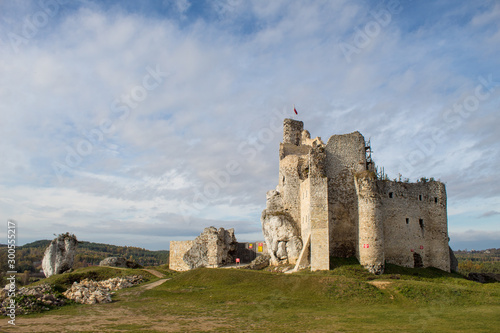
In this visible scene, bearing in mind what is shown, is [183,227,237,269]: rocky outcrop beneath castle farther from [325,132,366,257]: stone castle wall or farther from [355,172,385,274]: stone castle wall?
[355,172,385,274]: stone castle wall

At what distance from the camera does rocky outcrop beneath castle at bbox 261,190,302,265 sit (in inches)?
1437

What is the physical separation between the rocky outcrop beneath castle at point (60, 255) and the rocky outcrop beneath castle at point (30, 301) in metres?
15.4

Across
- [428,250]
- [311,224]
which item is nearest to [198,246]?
[311,224]

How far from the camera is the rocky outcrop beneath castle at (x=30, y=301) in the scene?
2067 centimetres

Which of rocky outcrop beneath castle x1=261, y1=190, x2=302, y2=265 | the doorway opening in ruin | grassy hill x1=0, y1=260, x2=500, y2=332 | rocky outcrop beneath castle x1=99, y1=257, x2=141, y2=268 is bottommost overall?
grassy hill x1=0, y1=260, x2=500, y2=332

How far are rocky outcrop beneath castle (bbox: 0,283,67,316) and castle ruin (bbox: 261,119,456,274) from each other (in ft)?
58.4

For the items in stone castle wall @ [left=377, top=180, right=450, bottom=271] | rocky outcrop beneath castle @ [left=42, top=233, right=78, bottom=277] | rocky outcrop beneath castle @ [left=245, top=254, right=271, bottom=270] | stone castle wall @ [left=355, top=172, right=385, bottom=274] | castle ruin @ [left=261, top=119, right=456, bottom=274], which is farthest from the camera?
rocky outcrop beneath castle @ [left=42, top=233, right=78, bottom=277]

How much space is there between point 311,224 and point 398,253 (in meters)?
9.14

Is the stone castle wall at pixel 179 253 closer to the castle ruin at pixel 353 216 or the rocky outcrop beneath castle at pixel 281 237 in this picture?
the rocky outcrop beneath castle at pixel 281 237

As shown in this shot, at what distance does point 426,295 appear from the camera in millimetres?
24438

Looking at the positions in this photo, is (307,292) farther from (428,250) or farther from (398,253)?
(428,250)

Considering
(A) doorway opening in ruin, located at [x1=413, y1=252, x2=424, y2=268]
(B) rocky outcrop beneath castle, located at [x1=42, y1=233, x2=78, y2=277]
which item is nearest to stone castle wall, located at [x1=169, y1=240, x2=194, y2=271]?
(B) rocky outcrop beneath castle, located at [x1=42, y1=233, x2=78, y2=277]

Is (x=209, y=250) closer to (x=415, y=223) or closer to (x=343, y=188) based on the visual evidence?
(x=343, y=188)

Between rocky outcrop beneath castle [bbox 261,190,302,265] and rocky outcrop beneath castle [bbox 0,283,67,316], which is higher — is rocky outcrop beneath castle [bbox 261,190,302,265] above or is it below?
above
